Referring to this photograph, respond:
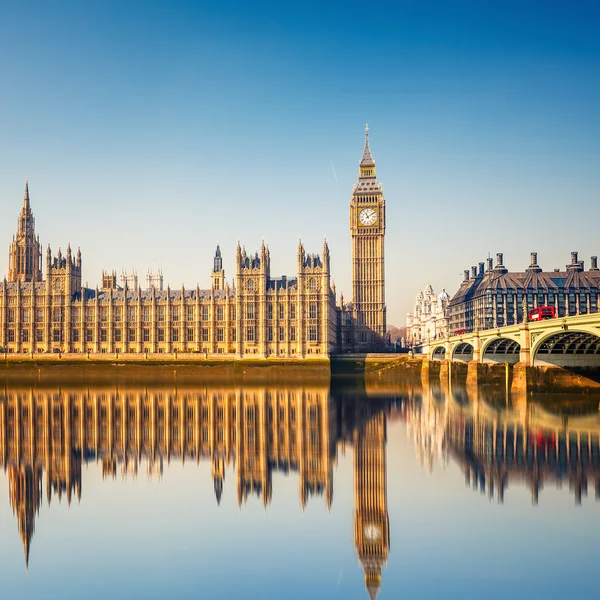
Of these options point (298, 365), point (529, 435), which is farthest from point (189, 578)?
point (298, 365)

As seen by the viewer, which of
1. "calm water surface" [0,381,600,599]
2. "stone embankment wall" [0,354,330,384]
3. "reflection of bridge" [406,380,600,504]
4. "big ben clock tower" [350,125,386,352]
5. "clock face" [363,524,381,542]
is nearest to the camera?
"calm water surface" [0,381,600,599]

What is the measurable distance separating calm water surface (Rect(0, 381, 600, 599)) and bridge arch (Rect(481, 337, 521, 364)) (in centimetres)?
4052

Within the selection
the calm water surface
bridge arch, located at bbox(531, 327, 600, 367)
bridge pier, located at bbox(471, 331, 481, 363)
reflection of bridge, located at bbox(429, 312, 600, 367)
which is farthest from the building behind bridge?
the calm water surface

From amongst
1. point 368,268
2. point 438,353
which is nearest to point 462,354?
point 438,353

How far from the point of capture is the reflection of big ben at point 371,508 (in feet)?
66.9

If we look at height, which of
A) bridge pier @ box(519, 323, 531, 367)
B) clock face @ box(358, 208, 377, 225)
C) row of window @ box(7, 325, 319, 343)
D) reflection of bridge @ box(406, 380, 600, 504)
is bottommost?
reflection of bridge @ box(406, 380, 600, 504)

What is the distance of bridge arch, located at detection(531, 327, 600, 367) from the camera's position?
70188 mm

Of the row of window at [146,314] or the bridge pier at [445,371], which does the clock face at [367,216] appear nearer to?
the row of window at [146,314]

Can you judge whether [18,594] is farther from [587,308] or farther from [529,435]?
[587,308]

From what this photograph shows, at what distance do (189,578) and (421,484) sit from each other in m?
13.9

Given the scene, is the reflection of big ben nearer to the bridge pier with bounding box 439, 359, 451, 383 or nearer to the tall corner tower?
the bridge pier with bounding box 439, 359, 451, 383

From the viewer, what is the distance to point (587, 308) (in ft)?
490

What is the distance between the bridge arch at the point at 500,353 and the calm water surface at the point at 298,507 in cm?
4052

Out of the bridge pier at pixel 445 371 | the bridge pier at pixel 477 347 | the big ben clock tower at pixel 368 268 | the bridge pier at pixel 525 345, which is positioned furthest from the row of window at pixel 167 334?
the bridge pier at pixel 525 345
